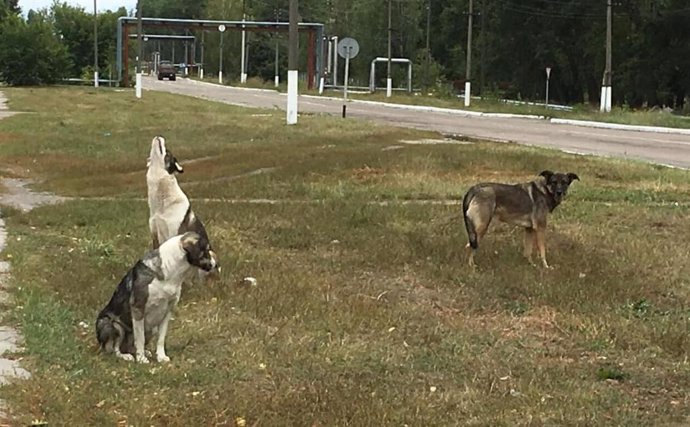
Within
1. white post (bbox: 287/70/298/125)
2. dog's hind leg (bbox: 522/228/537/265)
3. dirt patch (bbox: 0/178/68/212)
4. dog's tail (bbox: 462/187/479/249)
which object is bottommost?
dirt patch (bbox: 0/178/68/212)

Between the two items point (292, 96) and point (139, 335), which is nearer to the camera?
point (139, 335)

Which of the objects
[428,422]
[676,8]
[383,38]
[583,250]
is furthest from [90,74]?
[428,422]

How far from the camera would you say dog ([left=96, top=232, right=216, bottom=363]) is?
6.28m

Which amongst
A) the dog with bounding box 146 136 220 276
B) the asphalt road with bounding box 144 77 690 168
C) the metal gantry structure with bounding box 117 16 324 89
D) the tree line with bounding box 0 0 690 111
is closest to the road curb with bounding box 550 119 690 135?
the asphalt road with bounding box 144 77 690 168

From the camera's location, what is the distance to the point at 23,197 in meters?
15.0

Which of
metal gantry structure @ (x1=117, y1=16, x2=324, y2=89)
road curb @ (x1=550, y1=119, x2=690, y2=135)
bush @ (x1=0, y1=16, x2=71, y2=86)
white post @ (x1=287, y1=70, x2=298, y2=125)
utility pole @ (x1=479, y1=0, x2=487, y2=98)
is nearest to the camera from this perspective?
white post @ (x1=287, y1=70, x2=298, y2=125)

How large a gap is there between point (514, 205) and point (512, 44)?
195 feet

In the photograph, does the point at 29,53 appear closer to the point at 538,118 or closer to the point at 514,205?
the point at 538,118

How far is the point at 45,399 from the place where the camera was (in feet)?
17.6

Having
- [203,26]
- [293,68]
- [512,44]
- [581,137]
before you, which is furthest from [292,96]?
[203,26]

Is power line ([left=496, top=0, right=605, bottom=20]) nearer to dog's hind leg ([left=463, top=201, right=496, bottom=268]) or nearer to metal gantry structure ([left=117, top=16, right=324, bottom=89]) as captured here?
metal gantry structure ([left=117, top=16, right=324, bottom=89])

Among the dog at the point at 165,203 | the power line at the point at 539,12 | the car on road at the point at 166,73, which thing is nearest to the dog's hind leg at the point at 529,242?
the dog at the point at 165,203

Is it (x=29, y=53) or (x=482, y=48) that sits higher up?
(x=482, y=48)

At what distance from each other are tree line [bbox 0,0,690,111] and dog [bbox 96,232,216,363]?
42187 millimetres
